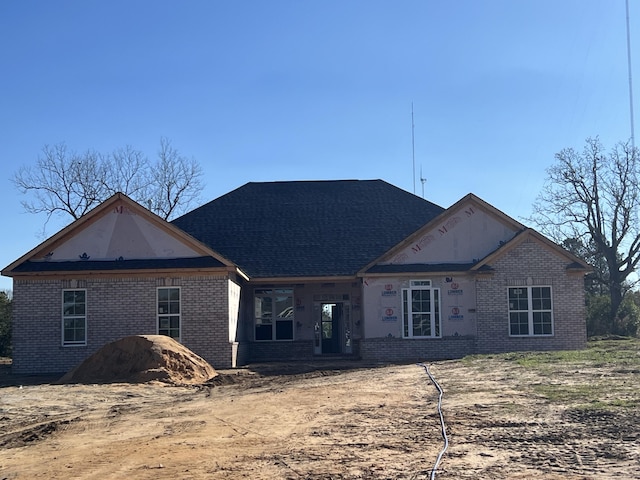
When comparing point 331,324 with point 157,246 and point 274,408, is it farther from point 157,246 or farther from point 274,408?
point 274,408

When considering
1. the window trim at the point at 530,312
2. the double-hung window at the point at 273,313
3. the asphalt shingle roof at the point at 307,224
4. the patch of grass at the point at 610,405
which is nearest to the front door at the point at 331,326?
the double-hung window at the point at 273,313

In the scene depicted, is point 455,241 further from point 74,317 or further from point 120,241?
point 74,317

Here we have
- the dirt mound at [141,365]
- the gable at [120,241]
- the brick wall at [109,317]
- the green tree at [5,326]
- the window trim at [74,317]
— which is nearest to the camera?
the dirt mound at [141,365]

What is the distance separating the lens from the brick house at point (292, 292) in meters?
23.3

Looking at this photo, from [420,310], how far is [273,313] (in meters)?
6.17

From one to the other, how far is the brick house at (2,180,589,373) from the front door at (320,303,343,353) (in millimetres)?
569

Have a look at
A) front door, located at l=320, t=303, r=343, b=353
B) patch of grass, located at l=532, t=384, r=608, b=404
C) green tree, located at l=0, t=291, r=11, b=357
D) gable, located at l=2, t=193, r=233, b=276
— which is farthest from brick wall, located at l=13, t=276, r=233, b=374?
patch of grass, located at l=532, t=384, r=608, b=404

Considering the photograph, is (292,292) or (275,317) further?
(292,292)

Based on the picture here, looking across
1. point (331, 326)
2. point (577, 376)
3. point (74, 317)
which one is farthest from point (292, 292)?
point (577, 376)

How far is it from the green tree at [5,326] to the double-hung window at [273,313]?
11542 millimetres

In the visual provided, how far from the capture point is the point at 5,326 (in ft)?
105

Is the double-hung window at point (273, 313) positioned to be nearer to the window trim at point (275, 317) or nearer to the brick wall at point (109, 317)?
the window trim at point (275, 317)

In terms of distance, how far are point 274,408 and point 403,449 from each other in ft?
14.6

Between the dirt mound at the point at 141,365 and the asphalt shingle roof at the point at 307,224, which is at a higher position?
the asphalt shingle roof at the point at 307,224
